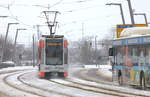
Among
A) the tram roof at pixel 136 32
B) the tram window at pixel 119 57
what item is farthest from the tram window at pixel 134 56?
the tram window at pixel 119 57

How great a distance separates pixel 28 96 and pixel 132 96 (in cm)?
410

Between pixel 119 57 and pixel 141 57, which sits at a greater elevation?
pixel 119 57

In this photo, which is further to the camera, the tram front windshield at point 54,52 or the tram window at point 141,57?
the tram front windshield at point 54,52

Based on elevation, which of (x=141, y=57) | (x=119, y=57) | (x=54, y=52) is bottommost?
(x=141, y=57)

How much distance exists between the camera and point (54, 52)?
24.5 metres

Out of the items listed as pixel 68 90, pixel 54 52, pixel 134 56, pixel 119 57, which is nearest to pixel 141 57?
pixel 134 56

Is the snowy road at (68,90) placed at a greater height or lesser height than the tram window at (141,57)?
lesser

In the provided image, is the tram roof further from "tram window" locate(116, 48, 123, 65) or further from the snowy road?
the snowy road

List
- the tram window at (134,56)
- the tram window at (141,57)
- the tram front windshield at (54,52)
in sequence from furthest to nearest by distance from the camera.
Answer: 1. the tram front windshield at (54,52)
2. the tram window at (134,56)
3. the tram window at (141,57)

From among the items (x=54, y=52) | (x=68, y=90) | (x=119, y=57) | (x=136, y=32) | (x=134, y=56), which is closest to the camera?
(x=68, y=90)

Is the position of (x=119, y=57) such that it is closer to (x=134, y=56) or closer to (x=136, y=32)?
(x=136, y=32)

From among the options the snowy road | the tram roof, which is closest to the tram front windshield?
the snowy road

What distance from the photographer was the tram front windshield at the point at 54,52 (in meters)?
24.4

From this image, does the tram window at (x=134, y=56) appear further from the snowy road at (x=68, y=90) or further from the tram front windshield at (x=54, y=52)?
the tram front windshield at (x=54, y=52)
